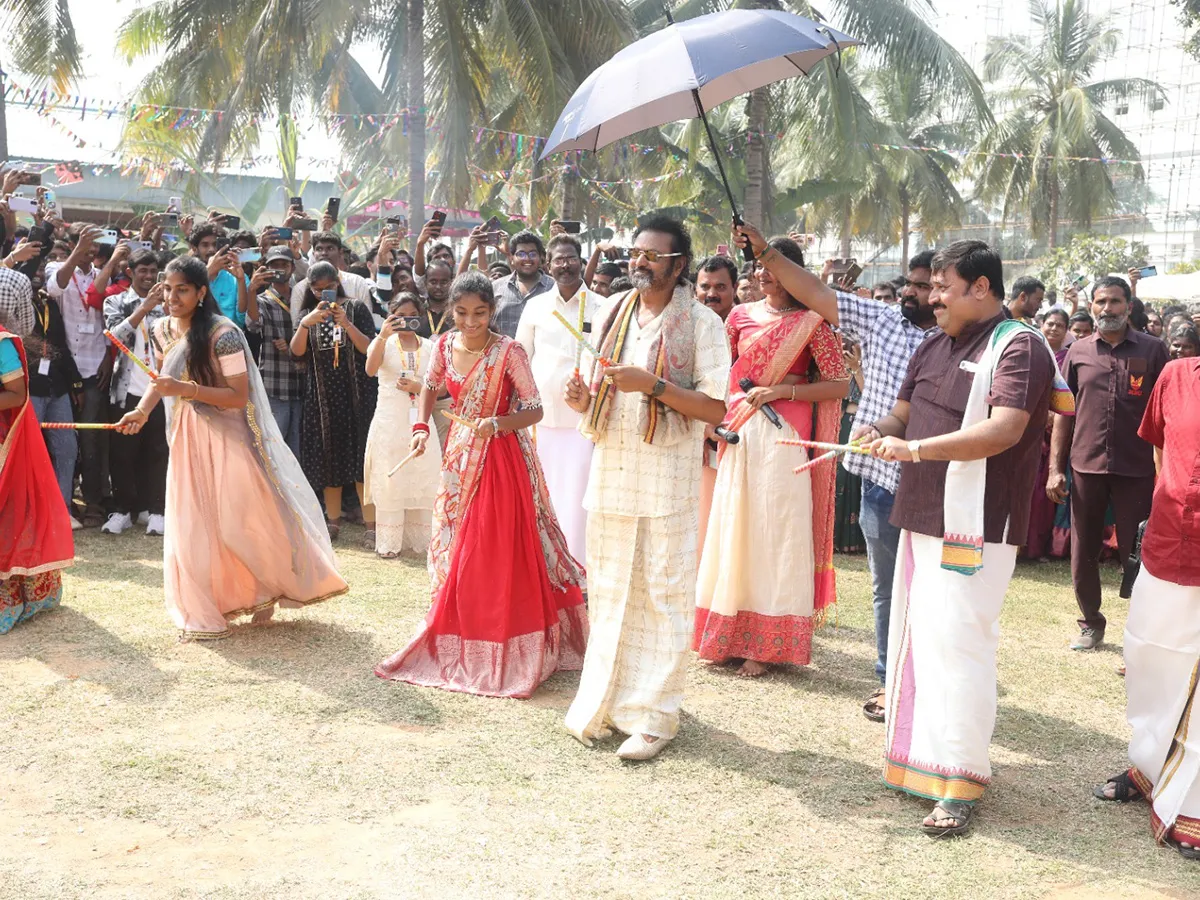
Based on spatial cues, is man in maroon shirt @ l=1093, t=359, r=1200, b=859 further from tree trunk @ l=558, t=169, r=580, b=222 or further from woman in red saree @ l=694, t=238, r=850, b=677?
tree trunk @ l=558, t=169, r=580, b=222

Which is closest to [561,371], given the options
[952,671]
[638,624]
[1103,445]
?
[638,624]

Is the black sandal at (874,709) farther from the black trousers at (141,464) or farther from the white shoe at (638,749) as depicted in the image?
the black trousers at (141,464)

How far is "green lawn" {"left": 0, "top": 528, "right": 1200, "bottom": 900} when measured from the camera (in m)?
3.59

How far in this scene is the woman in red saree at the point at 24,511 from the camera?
6098 millimetres

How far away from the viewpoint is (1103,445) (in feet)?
21.6

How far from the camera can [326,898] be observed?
339cm

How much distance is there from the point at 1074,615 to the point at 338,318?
5.35 meters

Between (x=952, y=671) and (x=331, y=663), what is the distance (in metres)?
3.05

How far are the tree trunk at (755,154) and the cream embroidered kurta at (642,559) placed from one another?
16157 mm

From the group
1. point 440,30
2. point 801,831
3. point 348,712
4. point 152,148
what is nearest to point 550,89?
point 440,30

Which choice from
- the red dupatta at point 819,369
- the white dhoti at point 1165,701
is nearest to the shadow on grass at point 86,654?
the red dupatta at point 819,369

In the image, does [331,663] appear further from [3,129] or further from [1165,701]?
[3,129]

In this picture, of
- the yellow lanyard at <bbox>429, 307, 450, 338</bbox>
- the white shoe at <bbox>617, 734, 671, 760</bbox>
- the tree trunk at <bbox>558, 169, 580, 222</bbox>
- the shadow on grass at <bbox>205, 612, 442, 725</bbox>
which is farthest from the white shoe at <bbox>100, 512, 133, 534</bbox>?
the tree trunk at <bbox>558, 169, 580, 222</bbox>

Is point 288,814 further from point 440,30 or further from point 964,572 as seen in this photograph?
point 440,30
